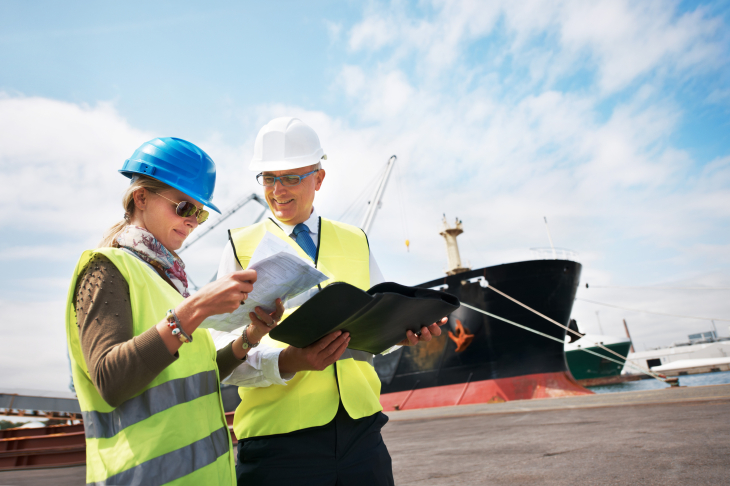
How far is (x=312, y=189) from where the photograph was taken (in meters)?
1.90

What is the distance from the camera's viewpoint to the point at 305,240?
1.82 metres

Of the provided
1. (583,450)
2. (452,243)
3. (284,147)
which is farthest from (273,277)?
(452,243)

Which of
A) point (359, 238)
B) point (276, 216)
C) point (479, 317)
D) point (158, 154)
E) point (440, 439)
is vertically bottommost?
point (440, 439)

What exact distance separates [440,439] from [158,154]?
18.2 feet

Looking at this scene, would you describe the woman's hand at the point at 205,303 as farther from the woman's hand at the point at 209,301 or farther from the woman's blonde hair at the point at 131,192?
the woman's blonde hair at the point at 131,192

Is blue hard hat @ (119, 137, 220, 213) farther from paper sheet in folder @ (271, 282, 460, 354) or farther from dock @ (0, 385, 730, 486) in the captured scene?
dock @ (0, 385, 730, 486)

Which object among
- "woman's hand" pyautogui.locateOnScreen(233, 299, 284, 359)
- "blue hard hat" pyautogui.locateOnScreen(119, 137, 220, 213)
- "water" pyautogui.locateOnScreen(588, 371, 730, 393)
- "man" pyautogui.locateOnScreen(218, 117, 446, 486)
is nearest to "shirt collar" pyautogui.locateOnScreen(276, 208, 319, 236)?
"man" pyautogui.locateOnScreen(218, 117, 446, 486)

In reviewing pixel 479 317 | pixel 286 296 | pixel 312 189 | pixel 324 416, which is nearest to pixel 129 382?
pixel 286 296

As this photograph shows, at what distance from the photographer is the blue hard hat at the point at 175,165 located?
4.40 ft

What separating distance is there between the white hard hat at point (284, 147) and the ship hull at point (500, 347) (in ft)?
42.1

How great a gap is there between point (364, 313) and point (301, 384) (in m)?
0.49

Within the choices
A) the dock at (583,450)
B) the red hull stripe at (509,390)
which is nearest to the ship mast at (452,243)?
the red hull stripe at (509,390)

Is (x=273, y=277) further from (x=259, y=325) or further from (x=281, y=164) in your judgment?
(x=281, y=164)

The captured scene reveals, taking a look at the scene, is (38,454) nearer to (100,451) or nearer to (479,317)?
(100,451)
